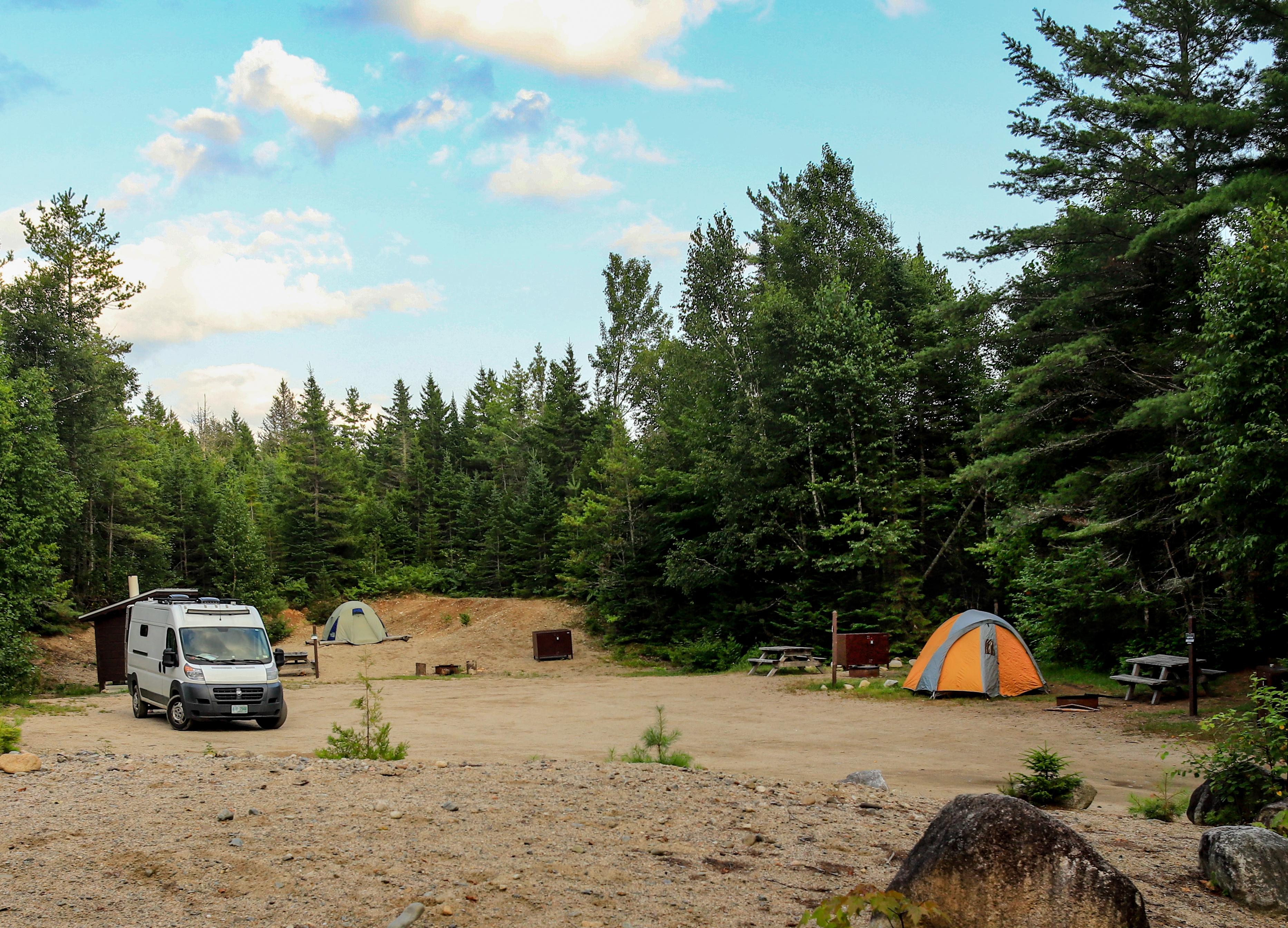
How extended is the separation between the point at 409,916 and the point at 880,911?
7.28 feet

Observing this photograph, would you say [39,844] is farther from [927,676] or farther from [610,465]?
[610,465]

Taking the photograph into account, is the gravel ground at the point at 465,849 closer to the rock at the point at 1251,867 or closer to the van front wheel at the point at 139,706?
the rock at the point at 1251,867

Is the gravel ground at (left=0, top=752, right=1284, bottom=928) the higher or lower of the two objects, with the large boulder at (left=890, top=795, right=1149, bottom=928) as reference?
lower

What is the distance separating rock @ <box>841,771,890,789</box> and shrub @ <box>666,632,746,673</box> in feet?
68.2

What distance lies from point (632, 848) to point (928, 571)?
2548 cm

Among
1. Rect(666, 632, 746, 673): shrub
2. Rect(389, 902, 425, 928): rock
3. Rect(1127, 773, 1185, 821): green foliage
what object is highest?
Rect(389, 902, 425, 928): rock

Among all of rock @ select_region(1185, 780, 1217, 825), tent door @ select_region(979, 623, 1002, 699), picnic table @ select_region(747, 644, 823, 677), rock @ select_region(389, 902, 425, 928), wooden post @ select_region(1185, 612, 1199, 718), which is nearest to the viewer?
rock @ select_region(389, 902, 425, 928)

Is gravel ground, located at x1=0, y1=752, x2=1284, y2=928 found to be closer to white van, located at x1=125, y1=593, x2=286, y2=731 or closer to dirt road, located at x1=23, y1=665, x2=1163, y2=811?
dirt road, located at x1=23, y1=665, x2=1163, y2=811

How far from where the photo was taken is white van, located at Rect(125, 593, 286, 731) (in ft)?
47.8

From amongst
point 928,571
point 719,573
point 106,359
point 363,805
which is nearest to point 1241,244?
point 363,805

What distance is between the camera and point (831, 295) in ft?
97.0

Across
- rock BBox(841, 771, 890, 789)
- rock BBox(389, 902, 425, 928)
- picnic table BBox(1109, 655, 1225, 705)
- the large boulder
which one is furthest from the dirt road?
rock BBox(389, 902, 425, 928)

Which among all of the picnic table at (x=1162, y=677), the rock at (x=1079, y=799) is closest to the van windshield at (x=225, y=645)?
the rock at (x=1079, y=799)

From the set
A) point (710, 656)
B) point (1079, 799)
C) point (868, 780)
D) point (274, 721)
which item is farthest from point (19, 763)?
point (710, 656)
